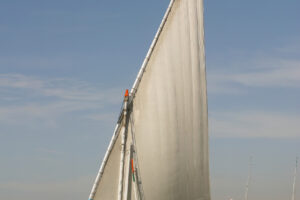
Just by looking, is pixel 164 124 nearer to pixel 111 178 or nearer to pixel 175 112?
pixel 175 112

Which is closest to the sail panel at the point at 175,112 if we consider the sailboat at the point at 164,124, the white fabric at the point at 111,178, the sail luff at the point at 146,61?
the sailboat at the point at 164,124

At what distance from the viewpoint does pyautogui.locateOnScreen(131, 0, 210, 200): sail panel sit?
33.4m

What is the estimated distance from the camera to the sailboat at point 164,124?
32500 millimetres

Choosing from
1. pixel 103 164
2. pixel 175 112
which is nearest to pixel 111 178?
pixel 103 164

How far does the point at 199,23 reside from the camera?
38062mm

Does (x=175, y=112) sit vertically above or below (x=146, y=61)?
below

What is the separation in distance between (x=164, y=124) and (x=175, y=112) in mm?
1096

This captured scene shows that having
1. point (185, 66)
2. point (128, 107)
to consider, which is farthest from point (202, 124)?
point (128, 107)

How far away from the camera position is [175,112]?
3453 centimetres

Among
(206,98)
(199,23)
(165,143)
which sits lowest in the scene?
(165,143)

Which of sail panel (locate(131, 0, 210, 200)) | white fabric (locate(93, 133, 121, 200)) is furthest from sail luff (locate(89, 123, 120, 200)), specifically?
sail panel (locate(131, 0, 210, 200))

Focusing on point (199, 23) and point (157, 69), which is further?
point (199, 23)

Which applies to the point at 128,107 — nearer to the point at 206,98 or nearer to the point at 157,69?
the point at 157,69

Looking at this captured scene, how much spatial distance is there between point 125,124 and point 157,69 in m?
3.45
